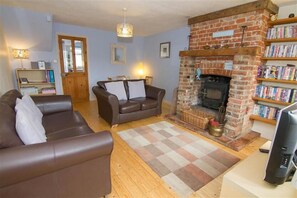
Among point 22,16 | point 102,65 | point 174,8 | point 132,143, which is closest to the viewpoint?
point 132,143

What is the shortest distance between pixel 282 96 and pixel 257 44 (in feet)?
2.96

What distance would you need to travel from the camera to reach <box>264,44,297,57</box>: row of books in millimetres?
2260

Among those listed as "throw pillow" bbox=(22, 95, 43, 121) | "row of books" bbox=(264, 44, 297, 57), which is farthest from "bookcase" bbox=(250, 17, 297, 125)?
"throw pillow" bbox=(22, 95, 43, 121)

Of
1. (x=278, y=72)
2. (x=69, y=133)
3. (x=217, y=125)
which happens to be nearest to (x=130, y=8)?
(x=69, y=133)

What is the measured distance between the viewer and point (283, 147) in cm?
84

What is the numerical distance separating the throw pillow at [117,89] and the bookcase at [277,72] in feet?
8.27

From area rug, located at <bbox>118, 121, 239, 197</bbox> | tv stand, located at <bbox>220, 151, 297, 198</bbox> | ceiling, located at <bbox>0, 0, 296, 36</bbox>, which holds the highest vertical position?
ceiling, located at <bbox>0, 0, 296, 36</bbox>

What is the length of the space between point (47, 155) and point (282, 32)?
3294 mm

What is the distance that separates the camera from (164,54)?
475cm

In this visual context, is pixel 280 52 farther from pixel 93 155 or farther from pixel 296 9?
pixel 93 155

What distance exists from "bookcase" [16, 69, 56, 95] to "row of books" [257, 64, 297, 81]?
14.7ft

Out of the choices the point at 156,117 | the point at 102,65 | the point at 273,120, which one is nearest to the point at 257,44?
the point at 273,120

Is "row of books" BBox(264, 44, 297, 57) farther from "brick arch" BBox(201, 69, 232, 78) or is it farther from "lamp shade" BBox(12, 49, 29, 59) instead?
"lamp shade" BBox(12, 49, 29, 59)

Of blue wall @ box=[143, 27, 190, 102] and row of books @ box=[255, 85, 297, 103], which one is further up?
blue wall @ box=[143, 27, 190, 102]
